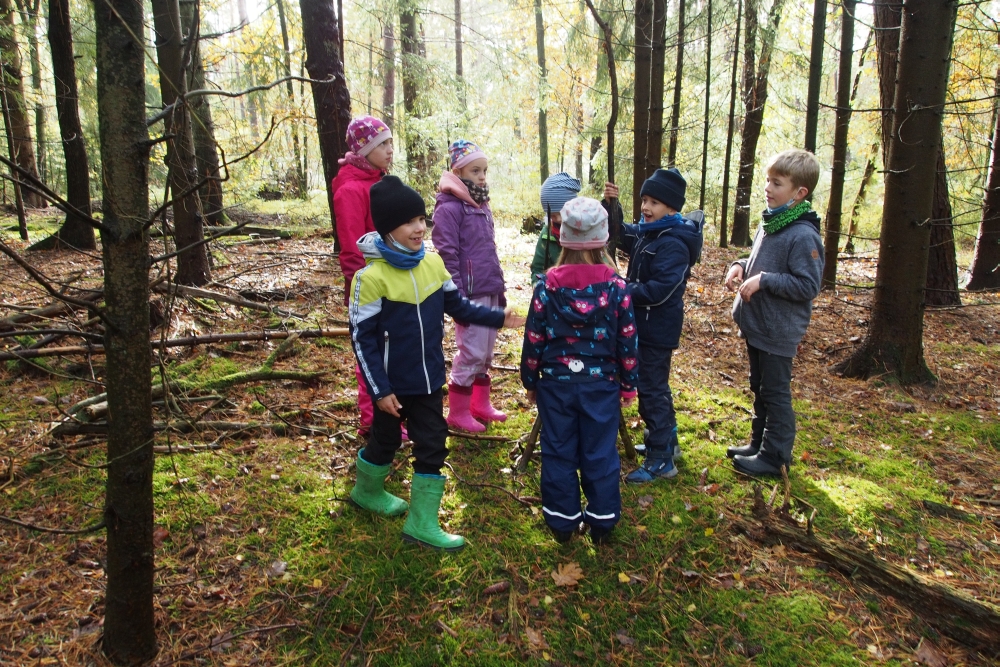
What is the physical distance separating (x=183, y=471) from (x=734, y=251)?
496 inches

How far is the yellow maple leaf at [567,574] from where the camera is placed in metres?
3.02

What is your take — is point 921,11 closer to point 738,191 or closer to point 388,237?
point 388,237

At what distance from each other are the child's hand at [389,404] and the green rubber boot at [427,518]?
0.47 meters

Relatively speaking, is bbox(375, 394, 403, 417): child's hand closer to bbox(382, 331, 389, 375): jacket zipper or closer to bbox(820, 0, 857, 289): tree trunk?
bbox(382, 331, 389, 375): jacket zipper

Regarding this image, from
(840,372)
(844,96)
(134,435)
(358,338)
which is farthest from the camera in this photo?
(844,96)

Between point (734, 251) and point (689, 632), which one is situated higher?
point (734, 251)

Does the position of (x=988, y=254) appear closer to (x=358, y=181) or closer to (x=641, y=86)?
(x=641, y=86)

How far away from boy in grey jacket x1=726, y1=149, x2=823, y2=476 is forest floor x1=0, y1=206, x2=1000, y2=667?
335mm

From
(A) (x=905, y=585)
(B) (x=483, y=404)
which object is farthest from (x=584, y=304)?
(A) (x=905, y=585)

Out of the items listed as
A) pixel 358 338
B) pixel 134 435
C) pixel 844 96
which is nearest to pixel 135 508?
pixel 134 435

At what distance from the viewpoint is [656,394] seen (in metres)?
3.90

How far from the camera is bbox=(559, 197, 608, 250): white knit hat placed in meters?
3.02

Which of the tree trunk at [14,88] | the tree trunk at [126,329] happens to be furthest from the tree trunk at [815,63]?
the tree trunk at [14,88]

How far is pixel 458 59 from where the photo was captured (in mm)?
21672
